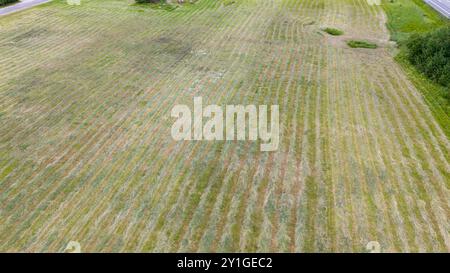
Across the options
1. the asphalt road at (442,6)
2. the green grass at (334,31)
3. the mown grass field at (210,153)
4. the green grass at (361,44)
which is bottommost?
the mown grass field at (210,153)

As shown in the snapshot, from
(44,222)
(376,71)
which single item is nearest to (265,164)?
(44,222)

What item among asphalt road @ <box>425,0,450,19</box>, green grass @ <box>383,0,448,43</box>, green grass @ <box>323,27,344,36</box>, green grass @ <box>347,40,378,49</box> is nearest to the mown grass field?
green grass @ <box>347,40,378,49</box>

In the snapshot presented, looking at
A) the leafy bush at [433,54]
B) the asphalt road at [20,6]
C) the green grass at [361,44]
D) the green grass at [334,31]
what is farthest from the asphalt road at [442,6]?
the asphalt road at [20,6]

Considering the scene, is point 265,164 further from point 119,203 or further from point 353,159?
point 119,203

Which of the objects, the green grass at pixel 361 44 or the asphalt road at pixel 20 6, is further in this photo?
the asphalt road at pixel 20 6

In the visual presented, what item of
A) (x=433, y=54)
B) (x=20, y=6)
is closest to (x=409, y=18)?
(x=433, y=54)

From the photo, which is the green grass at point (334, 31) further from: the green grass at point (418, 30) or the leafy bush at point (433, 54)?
the leafy bush at point (433, 54)
